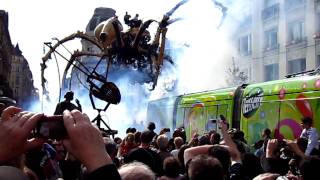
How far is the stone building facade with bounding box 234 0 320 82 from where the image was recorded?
37.1 metres

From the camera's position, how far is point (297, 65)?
129 ft

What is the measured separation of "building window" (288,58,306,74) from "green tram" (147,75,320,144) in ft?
77.1

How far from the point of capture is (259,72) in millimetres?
42875

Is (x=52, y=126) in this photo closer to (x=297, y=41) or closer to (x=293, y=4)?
(x=293, y=4)

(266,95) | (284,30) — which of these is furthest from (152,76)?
(284,30)

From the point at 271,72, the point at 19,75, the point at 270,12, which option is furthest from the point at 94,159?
the point at 19,75

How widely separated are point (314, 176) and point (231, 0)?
28735 millimetres

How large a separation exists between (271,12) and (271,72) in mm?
4814

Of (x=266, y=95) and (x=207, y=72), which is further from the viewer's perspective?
(x=207, y=72)

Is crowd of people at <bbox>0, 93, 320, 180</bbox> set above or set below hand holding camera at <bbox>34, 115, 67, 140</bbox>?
below

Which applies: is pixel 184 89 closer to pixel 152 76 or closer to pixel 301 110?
pixel 152 76

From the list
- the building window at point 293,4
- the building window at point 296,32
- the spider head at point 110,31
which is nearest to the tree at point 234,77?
the building window at point 296,32

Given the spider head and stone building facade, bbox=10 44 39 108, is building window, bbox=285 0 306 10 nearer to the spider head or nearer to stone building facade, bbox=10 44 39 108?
the spider head

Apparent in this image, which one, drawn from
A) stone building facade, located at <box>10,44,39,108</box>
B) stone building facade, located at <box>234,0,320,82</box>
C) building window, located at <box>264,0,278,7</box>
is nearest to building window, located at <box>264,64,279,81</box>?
stone building facade, located at <box>234,0,320,82</box>
